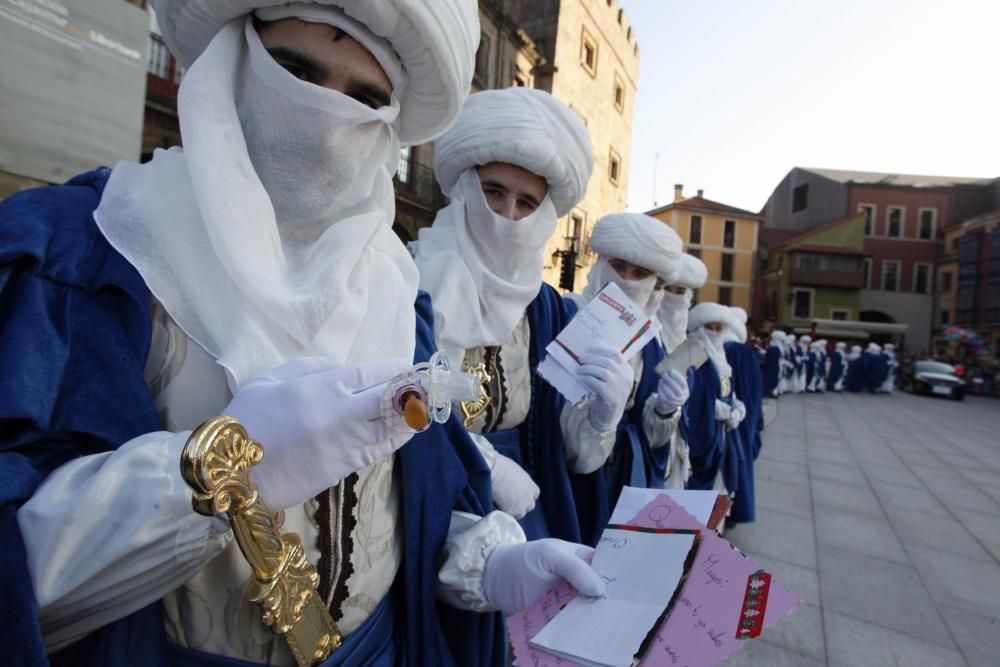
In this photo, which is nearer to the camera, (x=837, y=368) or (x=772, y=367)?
(x=772, y=367)

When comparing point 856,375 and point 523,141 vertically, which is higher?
point 523,141

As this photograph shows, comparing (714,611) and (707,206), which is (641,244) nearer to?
(714,611)

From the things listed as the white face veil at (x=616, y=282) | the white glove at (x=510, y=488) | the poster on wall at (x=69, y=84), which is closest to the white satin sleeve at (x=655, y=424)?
the white face veil at (x=616, y=282)

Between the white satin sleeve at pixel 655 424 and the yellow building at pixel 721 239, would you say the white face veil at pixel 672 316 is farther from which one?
the yellow building at pixel 721 239

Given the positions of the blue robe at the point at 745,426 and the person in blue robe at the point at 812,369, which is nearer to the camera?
the blue robe at the point at 745,426

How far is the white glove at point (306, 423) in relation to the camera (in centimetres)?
74

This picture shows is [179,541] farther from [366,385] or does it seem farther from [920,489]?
[920,489]

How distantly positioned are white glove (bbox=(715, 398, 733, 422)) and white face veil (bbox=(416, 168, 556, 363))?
296 cm

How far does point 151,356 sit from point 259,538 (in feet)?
1.07

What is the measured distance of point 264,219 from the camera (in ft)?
2.88

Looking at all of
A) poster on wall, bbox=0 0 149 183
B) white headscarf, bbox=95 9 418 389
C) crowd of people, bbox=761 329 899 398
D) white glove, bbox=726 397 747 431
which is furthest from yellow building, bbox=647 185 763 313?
white headscarf, bbox=95 9 418 389

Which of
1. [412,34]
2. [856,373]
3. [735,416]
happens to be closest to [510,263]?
[412,34]

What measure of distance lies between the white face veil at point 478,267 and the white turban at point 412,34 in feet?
2.13

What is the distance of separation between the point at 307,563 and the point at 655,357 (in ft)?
8.74
